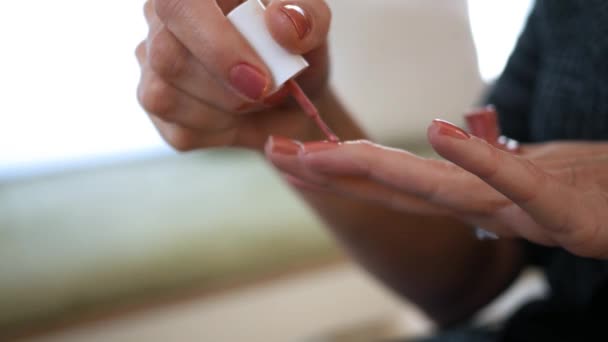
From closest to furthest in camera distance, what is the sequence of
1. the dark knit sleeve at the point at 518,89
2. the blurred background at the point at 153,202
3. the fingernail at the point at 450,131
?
1. the fingernail at the point at 450,131
2. the dark knit sleeve at the point at 518,89
3. the blurred background at the point at 153,202

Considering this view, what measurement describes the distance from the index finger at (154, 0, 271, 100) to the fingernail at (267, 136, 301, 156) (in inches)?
2.0

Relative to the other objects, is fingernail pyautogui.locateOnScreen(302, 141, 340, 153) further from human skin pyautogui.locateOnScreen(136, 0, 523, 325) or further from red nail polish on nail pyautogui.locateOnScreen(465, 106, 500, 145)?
red nail polish on nail pyautogui.locateOnScreen(465, 106, 500, 145)

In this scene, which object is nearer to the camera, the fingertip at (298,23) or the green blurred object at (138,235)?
the fingertip at (298,23)

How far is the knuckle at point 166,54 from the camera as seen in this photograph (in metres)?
0.35

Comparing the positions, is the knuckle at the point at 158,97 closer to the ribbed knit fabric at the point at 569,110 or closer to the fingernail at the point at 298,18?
the fingernail at the point at 298,18

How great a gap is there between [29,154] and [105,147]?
5.3 inches

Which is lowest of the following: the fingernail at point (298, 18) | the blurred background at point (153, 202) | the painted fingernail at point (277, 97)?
the blurred background at point (153, 202)

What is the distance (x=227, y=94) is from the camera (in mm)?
386

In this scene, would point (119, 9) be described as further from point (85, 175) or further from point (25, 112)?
point (85, 175)

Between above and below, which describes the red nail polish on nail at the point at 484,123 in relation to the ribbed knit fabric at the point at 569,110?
above

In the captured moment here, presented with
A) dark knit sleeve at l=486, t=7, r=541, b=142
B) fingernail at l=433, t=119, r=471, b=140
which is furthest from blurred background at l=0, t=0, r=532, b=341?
fingernail at l=433, t=119, r=471, b=140

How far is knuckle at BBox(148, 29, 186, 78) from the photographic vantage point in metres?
0.35

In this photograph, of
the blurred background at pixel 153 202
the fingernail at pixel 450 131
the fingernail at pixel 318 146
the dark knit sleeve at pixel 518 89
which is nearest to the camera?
the fingernail at pixel 450 131

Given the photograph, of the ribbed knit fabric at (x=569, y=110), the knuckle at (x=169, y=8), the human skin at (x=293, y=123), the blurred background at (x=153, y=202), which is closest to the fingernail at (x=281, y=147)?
the human skin at (x=293, y=123)
